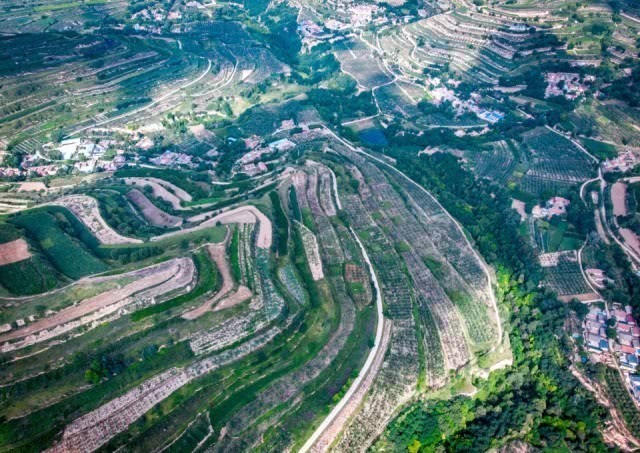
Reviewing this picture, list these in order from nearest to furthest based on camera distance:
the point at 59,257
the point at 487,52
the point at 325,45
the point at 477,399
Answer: the point at 477,399, the point at 59,257, the point at 487,52, the point at 325,45

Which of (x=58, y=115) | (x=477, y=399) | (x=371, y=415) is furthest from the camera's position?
(x=58, y=115)

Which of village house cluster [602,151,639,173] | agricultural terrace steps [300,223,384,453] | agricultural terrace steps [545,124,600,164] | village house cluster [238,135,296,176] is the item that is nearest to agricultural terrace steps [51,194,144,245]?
village house cluster [238,135,296,176]

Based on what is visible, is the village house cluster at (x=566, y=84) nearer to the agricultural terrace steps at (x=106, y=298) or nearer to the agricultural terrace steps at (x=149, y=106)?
the agricultural terrace steps at (x=149, y=106)

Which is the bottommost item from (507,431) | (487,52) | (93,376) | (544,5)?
(507,431)

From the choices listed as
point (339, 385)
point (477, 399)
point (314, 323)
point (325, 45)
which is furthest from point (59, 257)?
point (325, 45)

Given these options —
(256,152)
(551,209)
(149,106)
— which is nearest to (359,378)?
(551,209)

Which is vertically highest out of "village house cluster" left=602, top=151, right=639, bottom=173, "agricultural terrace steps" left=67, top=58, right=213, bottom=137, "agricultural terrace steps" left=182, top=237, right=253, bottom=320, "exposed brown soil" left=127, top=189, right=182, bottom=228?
"agricultural terrace steps" left=67, top=58, right=213, bottom=137

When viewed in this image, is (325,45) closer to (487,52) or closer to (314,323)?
(487,52)

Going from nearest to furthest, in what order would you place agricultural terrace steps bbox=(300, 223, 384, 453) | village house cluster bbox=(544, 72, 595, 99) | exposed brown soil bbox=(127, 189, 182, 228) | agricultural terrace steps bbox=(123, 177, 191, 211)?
agricultural terrace steps bbox=(300, 223, 384, 453), exposed brown soil bbox=(127, 189, 182, 228), agricultural terrace steps bbox=(123, 177, 191, 211), village house cluster bbox=(544, 72, 595, 99)

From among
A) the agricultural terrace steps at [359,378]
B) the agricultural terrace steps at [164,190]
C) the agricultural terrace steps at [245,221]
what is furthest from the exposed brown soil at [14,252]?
the agricultural terrace steps at [359,378]

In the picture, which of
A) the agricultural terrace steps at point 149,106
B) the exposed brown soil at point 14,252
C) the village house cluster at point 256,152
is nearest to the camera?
the exposed brown soil at point 14,252

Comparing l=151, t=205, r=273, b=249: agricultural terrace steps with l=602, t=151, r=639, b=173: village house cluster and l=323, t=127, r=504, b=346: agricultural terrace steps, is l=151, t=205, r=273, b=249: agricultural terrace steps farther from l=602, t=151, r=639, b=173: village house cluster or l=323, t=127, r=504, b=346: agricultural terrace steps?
l=602, t=151, r=639, b=173: village house cluster
